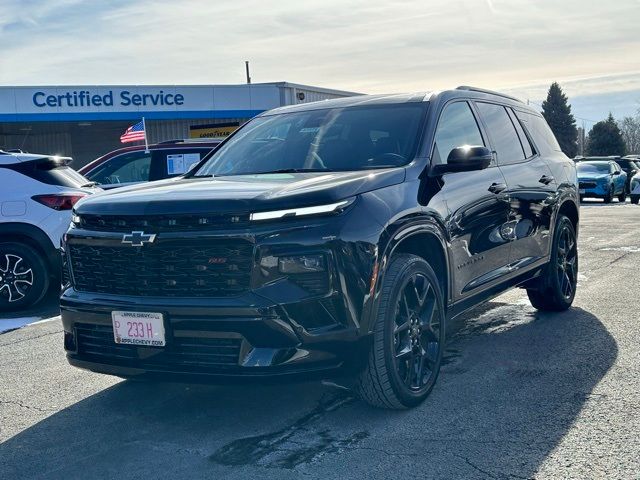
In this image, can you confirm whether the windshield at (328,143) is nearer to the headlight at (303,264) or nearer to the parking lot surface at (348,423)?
the headlight at (303,264)

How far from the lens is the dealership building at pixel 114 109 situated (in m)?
30.5

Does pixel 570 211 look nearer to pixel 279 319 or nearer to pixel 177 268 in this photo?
pixel 279 319

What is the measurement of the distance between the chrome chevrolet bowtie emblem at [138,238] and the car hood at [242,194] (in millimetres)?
109

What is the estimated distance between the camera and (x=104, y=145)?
36.5 metres

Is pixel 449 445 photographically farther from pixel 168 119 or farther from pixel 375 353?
pixel 168 119

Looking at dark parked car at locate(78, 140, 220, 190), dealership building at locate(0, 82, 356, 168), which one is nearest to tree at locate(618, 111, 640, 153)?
dealership building at locate(0, 82, 356, 168)

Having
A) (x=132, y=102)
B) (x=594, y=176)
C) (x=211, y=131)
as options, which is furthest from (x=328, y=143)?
(x=132, y=102)

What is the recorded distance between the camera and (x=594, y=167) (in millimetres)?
27641

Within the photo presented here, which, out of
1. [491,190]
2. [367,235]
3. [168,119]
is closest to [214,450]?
[367,235]

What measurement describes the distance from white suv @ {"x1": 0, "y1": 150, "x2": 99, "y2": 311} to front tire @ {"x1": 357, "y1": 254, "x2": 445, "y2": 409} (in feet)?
15.8

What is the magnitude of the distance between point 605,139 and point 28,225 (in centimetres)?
8379

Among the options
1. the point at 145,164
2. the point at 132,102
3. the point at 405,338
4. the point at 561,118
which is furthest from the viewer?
the point at 561,118

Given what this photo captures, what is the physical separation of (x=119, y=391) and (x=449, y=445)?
2.25 meters

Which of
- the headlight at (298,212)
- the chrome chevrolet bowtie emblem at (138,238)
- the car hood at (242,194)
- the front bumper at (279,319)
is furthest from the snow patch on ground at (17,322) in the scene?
the headlight at (298,212)
